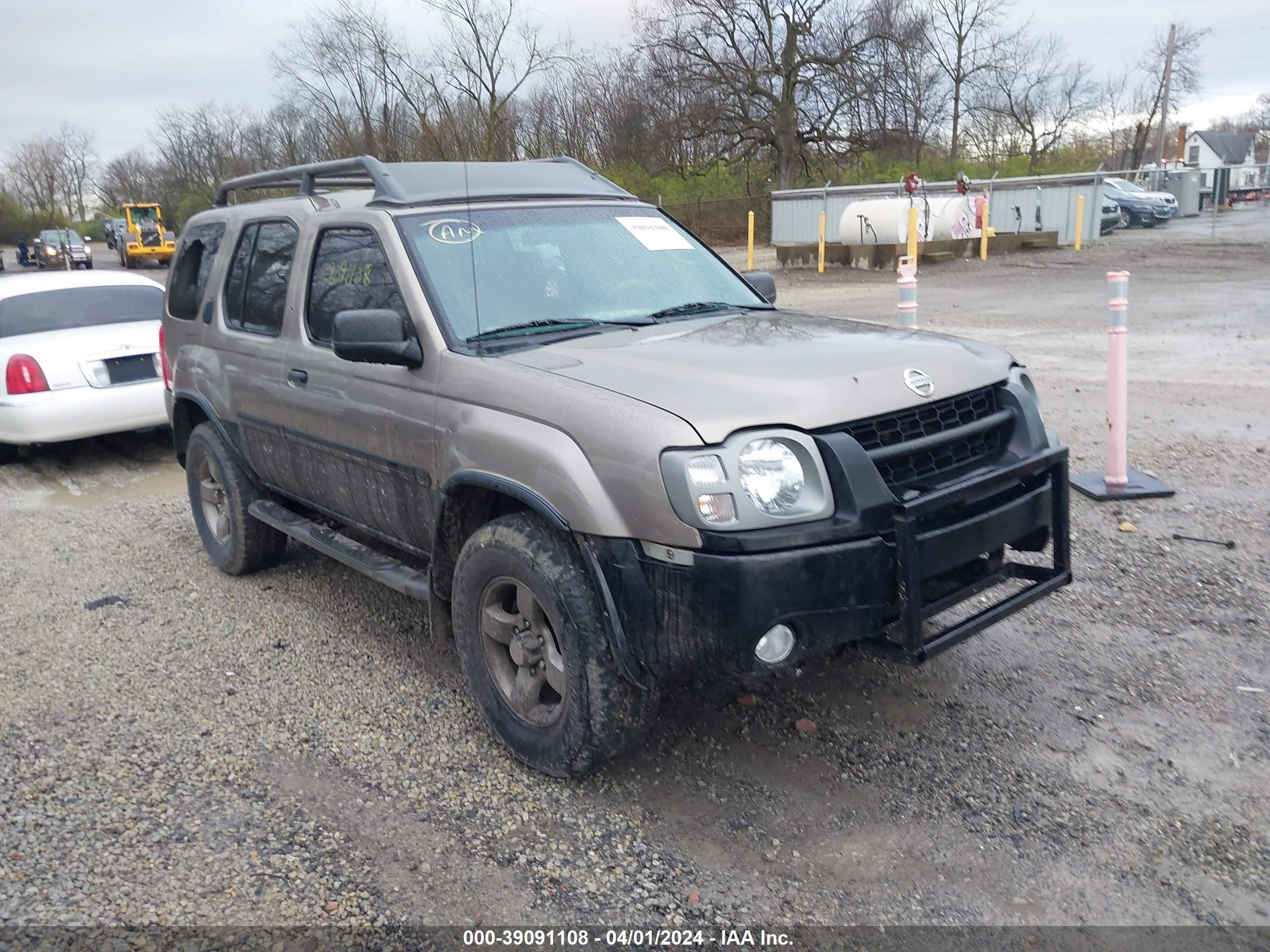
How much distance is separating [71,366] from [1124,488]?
7550 millimetres

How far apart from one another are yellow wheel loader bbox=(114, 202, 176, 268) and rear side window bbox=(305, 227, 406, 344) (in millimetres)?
43251

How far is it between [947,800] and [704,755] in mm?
831

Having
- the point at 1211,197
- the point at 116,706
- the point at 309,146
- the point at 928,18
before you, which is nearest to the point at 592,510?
the point at 116,706

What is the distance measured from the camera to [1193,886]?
2945 mm

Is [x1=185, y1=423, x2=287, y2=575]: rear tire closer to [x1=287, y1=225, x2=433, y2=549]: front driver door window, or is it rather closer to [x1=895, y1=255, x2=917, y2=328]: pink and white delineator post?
[x1=287, y1=225, x2=433, y2=549]: front driver door window

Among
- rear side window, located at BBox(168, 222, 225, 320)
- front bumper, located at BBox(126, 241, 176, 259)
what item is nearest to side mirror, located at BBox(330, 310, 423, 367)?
rear side window, located at BBox(168, 222, 225, 320)

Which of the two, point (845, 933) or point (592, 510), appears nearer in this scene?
point (845, 933)

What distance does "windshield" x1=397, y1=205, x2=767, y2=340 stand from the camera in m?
4.07

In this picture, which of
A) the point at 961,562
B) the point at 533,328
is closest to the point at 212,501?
the point at 533,328

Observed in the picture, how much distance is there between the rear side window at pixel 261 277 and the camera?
498 centimetres

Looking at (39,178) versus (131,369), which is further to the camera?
(39,178)

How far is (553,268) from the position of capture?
4.32 metres

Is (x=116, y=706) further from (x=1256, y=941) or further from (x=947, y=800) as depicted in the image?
(x=1256, y=941)

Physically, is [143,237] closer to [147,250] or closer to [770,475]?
[147,250]
